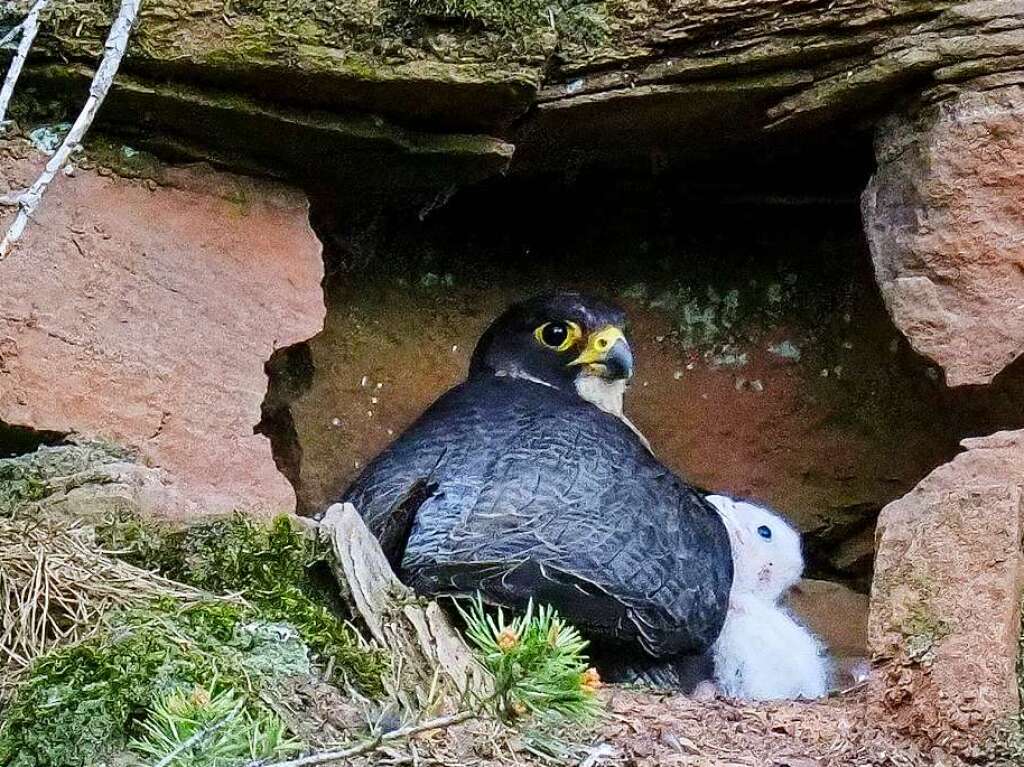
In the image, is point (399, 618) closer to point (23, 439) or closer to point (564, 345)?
point (23, 439)

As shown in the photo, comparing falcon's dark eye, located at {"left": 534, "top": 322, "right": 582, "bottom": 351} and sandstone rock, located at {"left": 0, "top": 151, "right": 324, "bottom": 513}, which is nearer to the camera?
sandstone rock, located at {"left": 0, "top": 151, "right": 324, "bottom": 513}

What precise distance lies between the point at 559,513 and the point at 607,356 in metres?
0.89

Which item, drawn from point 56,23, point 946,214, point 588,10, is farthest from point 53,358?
point 946,214

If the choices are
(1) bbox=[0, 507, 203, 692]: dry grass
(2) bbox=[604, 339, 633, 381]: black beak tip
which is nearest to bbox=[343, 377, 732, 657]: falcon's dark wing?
(2) bbox=[604, 339, 633, 381]: black beak tip

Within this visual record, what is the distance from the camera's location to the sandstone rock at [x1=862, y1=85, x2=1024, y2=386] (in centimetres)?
358

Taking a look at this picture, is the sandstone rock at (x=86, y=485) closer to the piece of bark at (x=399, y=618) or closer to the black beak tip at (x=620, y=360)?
the piece of bark at (x=399, y=618)

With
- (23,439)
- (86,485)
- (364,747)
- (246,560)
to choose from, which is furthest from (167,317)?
(364,747)

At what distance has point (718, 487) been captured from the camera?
445 cm

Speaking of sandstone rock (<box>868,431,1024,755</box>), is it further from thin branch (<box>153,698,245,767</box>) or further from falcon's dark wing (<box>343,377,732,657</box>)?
thin branch (<box>153,698,245,767</box>)

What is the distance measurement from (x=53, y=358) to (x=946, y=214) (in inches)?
75.1

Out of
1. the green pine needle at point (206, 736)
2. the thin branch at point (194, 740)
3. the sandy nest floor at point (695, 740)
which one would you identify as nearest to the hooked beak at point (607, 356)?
the sandy nest floor at point (695, 740)

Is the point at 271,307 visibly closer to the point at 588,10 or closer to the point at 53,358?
the point at 53,358

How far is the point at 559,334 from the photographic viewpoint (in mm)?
4297

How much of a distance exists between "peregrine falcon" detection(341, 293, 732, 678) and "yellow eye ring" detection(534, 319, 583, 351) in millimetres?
15
